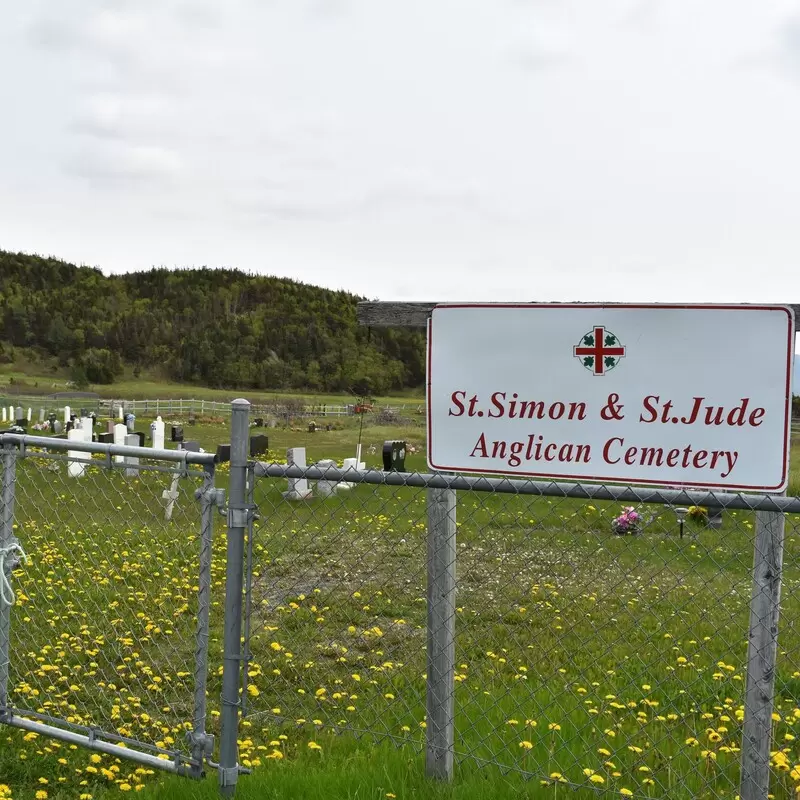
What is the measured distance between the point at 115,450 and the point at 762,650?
9.53ft

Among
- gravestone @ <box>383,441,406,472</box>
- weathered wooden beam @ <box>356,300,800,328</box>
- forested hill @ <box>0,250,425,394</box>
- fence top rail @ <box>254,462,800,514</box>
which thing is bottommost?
gravestone @ <box>383,441,406,472</box>

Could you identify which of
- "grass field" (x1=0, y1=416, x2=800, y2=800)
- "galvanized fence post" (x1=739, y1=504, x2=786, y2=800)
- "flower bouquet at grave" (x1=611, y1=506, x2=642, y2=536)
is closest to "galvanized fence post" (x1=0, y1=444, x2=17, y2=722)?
"grass field" (x1=0, y1=416, x2=800, y2=800)

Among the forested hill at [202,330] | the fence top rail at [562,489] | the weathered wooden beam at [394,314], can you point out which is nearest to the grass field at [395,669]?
the fence top rail at [562,489]

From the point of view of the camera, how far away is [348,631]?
6.88 metres

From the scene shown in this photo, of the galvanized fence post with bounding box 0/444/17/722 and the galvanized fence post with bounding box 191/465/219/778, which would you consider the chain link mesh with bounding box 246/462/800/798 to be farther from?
the galvanized fence post with bounding box 0/444/17/722

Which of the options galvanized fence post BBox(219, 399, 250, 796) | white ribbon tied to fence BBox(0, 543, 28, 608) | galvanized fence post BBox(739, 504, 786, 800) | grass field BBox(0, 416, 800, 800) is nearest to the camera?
galvanized fence post BBox(739, 504, 786, 800)

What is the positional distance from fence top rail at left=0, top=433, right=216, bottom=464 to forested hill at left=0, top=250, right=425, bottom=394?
65.6m

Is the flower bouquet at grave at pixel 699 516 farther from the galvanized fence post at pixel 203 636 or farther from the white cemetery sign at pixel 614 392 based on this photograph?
the galvanized fence post at pixel 203 636

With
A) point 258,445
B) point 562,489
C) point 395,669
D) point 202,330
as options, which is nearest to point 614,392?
point 562,489

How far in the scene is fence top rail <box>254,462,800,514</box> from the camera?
2861mm

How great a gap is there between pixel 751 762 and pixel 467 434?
5.48 ft

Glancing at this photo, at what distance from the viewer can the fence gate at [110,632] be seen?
3.77 meters

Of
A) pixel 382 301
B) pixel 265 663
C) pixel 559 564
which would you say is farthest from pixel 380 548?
pixel 382 301

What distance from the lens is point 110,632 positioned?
6566mm
